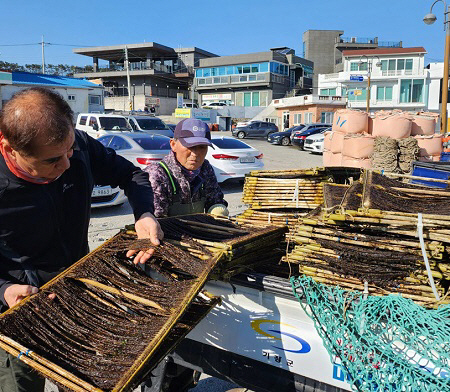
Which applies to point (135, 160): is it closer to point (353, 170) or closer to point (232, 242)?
point (353, 170)

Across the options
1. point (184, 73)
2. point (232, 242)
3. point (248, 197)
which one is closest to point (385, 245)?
point (232, 242)

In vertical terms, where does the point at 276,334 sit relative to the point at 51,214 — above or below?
below

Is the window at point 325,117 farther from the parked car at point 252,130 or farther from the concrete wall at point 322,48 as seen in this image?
the concrete wall at point 322,48

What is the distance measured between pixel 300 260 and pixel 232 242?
404mm

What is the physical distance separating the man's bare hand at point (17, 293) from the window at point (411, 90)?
2199 inches

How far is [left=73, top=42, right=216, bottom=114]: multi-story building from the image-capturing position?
59.6 m

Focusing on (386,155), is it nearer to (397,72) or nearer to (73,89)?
(73,89)

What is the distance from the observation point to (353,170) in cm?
467

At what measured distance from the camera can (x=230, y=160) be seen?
1219cm

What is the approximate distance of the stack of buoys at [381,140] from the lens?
39.6 ft

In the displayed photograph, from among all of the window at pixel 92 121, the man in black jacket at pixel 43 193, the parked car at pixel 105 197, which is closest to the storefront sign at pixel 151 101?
the window at pixel 92 121

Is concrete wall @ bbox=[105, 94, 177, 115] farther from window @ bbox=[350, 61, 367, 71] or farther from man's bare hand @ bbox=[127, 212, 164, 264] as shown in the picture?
man's bare hand @ bbox=[127, 212, 164, 264]

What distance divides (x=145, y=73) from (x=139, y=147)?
52.6 metres

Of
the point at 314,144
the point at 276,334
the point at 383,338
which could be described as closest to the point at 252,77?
the point at 314,144
